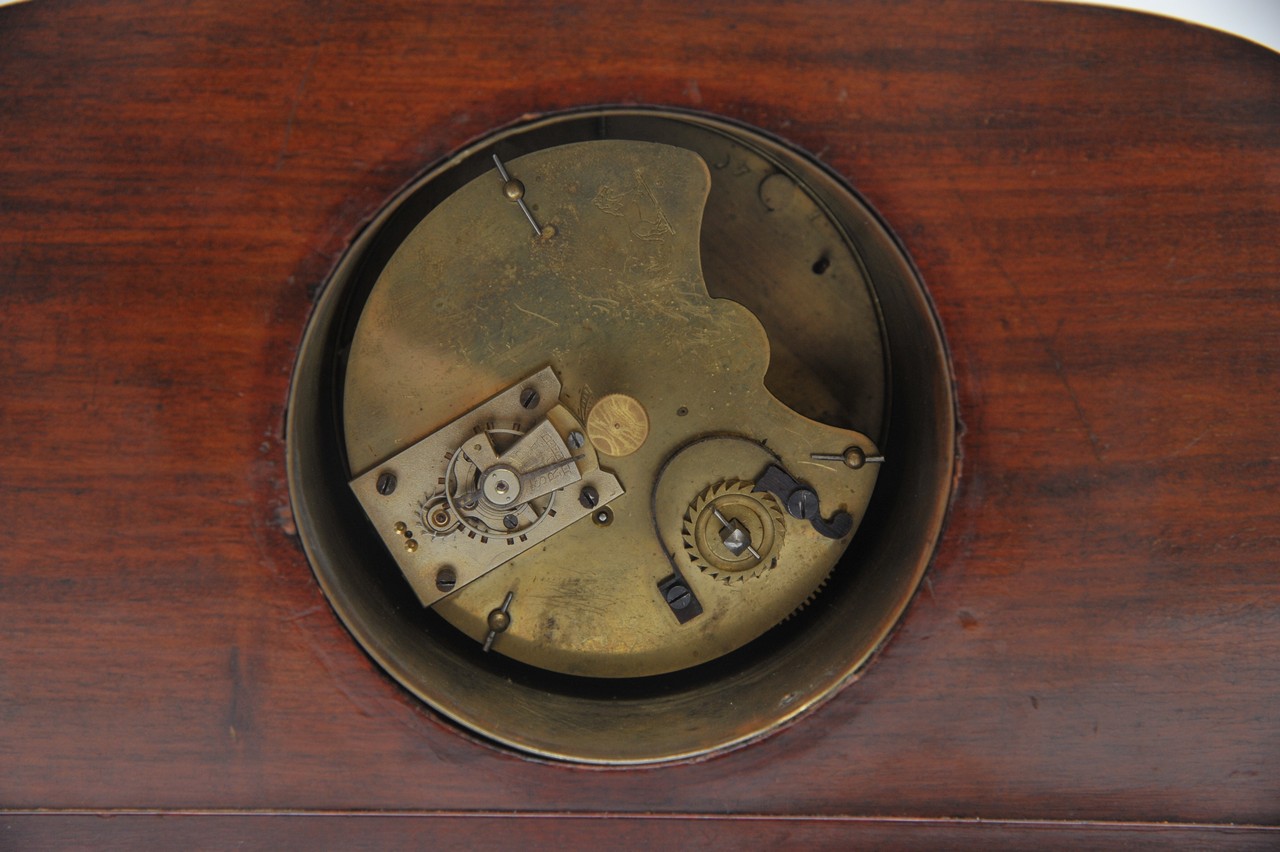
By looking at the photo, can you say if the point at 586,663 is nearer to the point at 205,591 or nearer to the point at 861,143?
the point at 205,591

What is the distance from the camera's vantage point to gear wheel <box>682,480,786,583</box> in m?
1.11

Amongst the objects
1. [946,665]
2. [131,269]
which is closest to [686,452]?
[946,665]

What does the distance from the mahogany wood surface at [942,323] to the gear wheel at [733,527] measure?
194 mm

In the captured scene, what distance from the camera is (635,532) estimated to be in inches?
45.2

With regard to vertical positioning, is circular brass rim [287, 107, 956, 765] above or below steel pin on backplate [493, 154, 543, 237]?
below

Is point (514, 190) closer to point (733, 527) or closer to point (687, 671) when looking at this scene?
point (733, 527)

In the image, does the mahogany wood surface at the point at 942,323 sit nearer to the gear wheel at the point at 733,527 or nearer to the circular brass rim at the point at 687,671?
the circular brass rim at the point at 687,671

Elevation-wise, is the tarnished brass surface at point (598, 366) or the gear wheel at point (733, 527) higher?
the tarnished brass surface at point (598, 366)

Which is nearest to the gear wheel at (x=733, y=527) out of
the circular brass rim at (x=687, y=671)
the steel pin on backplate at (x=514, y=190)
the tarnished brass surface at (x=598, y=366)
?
the tarnished brass surface at (x=598, y=366)

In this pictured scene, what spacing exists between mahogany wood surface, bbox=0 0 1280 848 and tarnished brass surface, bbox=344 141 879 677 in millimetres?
145

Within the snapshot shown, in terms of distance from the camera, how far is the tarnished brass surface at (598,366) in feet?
3.53

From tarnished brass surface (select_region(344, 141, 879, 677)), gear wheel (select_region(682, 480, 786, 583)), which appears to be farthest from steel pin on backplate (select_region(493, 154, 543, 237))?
gear wheel (select_region(682, 480, 786, 583))

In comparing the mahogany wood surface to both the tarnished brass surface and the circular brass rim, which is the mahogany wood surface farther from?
the tarnished brass surface

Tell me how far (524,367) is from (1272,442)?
84 cm
